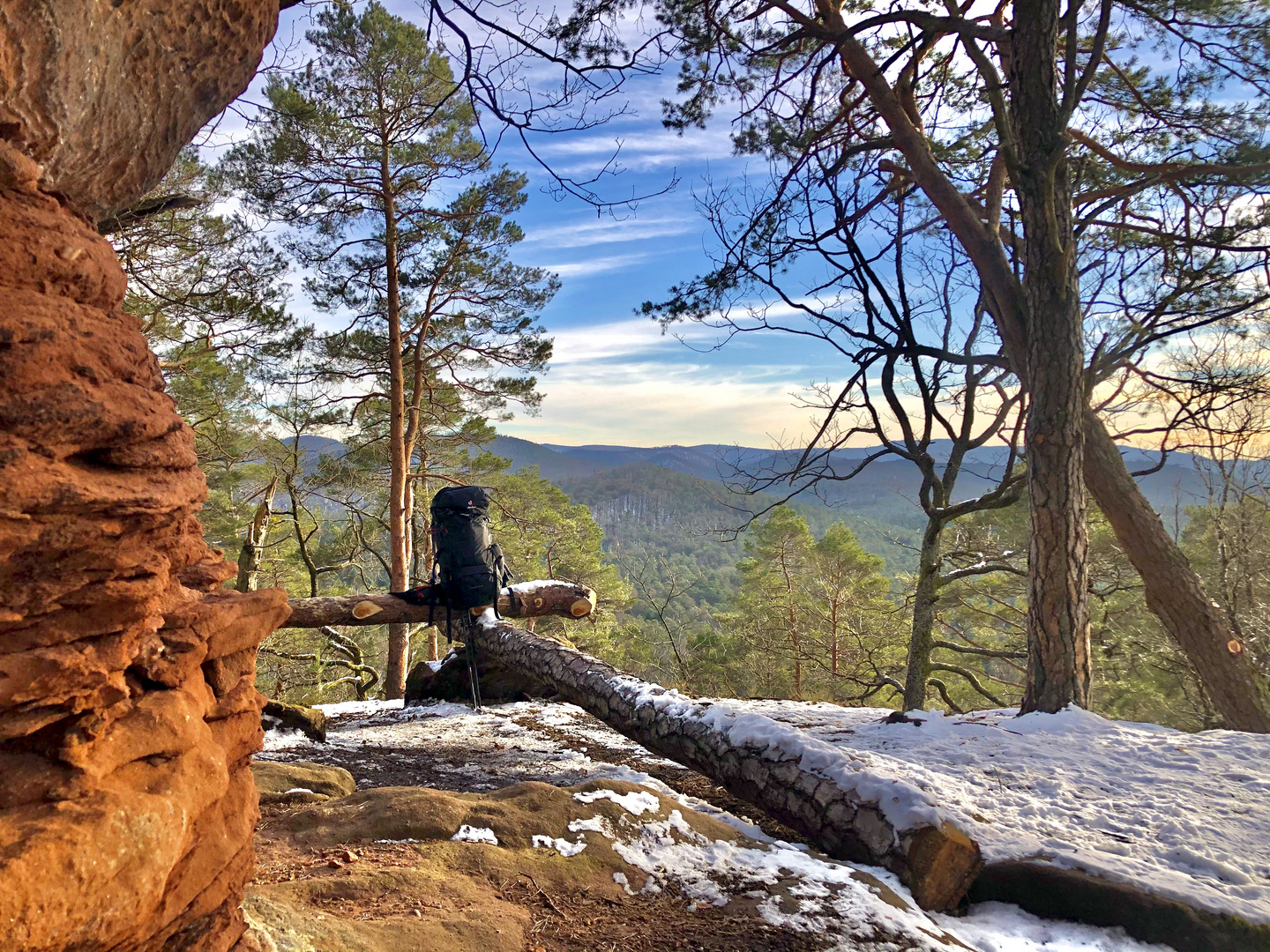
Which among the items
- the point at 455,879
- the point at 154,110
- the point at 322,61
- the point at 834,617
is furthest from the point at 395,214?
the point at 834,617

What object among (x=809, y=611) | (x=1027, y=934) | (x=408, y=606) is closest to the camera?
(x=1027, y=934)

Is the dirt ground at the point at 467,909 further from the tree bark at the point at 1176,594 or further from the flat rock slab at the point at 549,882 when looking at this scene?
the tree bark at the point at 1176,594

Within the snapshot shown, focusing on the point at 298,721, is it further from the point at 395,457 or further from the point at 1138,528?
the point at 1138,528

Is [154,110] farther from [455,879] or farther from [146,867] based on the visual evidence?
[455,879]

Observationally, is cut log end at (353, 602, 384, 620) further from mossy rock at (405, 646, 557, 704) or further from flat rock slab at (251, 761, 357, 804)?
flat rock slab at (251, 761, 357, 804)

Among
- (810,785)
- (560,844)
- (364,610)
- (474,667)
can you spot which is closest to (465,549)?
(474,667)

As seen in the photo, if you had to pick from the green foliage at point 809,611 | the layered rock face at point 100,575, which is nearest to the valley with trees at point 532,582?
the layered rock face at point 100,575

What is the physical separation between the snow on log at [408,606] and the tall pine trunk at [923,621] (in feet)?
15.3

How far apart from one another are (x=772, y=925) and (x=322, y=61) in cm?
1356

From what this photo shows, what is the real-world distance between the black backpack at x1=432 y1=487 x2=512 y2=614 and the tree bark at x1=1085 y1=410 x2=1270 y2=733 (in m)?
6.11

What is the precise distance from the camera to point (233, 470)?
16.7 m

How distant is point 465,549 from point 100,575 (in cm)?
513

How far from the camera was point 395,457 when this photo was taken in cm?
1199

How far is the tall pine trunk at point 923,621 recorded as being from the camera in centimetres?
888
